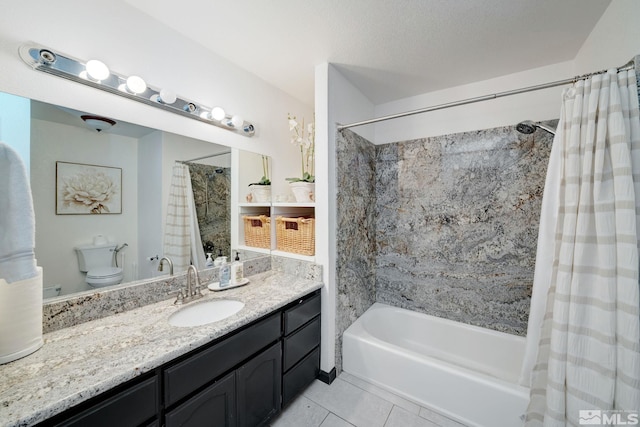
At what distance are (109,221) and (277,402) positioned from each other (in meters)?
1.43

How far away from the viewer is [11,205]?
0.80m

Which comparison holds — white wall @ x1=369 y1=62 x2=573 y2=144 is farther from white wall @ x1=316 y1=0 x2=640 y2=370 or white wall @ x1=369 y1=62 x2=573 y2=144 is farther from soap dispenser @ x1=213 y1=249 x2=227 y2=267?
soap dispenser @ x1=213 y1=249 x2=227 y2=267

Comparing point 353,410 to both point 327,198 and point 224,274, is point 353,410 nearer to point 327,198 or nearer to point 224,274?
point 224,274

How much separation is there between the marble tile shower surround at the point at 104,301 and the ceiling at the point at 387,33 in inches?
62.9

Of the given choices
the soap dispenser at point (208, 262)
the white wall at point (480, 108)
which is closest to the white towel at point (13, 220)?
the soap dispenser at point (208, 262)

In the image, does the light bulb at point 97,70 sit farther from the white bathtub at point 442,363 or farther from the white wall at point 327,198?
the white bathtub at point 442,363

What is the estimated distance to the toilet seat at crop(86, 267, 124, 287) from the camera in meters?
1.19

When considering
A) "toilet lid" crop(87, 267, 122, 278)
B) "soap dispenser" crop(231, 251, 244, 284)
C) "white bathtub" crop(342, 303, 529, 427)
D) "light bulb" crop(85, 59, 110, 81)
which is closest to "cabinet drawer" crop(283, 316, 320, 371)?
"white bathtub" crop(342, 303, 529, 427)

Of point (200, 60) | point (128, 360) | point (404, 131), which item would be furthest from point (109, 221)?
point (404, 131)

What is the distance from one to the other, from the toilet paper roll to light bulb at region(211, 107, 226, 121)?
1.26 m

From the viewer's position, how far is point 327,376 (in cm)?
181

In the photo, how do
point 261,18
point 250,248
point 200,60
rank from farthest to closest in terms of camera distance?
1. point 250,248
2. point 200,60
3. point 261,18

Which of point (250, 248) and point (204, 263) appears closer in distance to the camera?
point (204, 263)

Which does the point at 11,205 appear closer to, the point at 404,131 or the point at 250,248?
the point at 250,248
